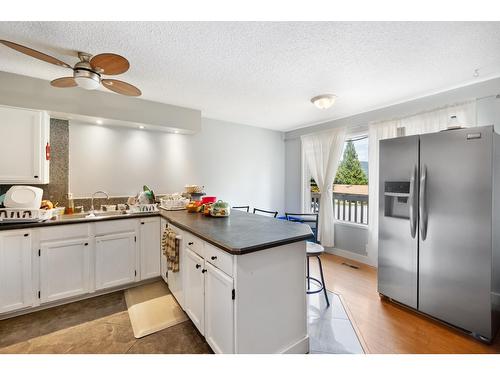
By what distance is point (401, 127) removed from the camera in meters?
3.00

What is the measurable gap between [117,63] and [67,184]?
1.98 meters

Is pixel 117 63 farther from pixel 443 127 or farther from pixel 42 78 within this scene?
pixel 443 127

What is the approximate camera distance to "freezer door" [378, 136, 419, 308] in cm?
213

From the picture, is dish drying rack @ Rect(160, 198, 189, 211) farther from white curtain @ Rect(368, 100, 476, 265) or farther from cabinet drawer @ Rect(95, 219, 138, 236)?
white curtain @ Rect(368, 100, 476, 265)

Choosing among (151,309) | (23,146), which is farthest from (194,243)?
(23,146)

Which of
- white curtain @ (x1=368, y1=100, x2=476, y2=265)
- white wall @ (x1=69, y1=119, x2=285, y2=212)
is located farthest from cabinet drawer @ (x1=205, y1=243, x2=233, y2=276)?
white curtain @ (x1=368, y1=100, x2=476, y2=265)

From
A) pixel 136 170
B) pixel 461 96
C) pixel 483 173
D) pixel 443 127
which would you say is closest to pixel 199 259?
pixel 136 170

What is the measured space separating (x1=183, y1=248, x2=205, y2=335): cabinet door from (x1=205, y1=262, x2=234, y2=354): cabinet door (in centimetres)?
8

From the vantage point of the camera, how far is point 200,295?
1.69m

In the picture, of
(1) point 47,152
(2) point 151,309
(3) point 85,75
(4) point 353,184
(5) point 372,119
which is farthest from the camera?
(4) point 353,184

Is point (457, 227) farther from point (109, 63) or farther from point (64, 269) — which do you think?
point (64, 269)

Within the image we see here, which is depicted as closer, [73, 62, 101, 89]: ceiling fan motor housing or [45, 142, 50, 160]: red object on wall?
[73, 62, 101, 89]: ceiling fan motor housing

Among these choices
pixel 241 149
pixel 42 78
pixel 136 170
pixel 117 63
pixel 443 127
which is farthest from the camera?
pixel 241 149

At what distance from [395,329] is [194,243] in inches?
75.3
